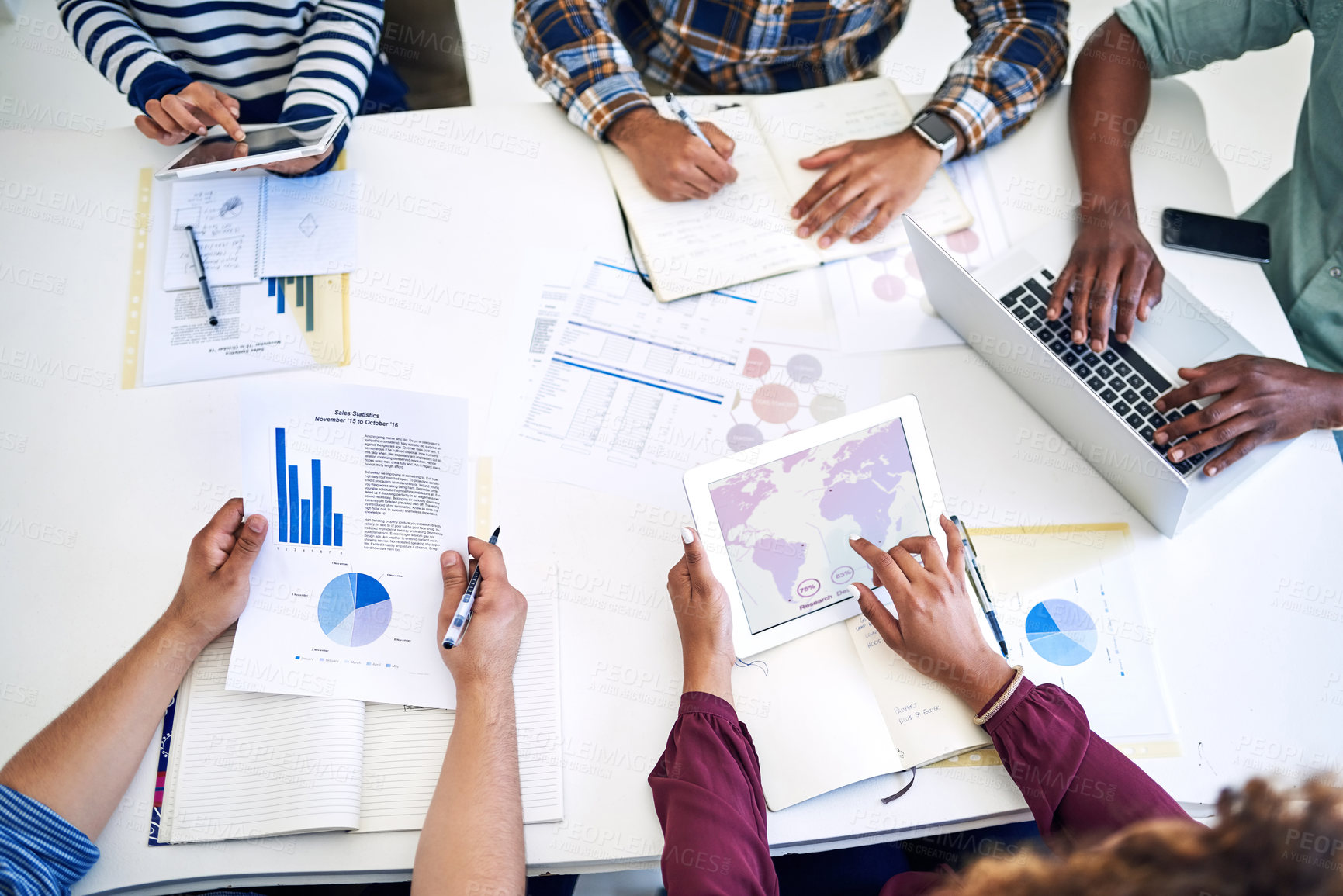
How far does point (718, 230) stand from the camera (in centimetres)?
117

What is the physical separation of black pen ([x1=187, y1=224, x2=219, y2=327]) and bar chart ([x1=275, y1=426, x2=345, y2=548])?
25 centimetres

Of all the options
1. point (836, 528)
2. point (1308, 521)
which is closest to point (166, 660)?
point (836, 528)

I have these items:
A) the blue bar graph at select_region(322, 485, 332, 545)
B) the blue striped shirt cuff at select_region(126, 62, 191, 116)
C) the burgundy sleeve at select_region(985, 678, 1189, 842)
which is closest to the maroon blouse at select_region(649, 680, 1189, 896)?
the burgundy sleeve at select_region(985, 678, 1189, 842)

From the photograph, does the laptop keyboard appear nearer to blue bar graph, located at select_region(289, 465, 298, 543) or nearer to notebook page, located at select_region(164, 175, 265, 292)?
blue bar graph, located at select_region(289, 465, 298, 543)

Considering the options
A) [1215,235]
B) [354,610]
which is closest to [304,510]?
[354,610]

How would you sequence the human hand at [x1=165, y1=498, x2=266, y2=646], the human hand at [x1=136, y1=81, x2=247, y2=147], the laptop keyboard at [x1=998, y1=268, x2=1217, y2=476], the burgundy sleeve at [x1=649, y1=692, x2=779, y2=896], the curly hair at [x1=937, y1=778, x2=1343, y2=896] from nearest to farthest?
the curly hair at [x1=937, y1=778, x2=1343, y2=896] → the burgundy sleeve at [x1=649, y1=692, x2=779, y2=896] → the human hand at [x1=165, y1=498, x2=266, y2=646] → the laptop keyboard at [x1=998, y1=268, x2=1217, y2=476] → the human hand at [x1=136, y1=81, x2=247, y2=147]

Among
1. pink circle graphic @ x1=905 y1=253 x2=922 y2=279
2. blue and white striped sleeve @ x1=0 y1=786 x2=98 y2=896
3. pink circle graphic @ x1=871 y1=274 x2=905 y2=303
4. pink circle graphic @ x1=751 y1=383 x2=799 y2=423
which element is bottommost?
blue and white striped sleeve @ x1=0 y1=786 x2=98 y2=896

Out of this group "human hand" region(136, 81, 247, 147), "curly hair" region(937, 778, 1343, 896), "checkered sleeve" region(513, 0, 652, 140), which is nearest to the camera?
"curly hair" region(937, 778, 1343, 896)

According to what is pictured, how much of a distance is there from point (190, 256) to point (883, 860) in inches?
47.0

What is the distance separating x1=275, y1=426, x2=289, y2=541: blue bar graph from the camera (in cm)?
95

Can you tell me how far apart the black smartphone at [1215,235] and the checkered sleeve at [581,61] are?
771 mm

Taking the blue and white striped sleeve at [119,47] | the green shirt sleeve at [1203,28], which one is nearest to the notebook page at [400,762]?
the blue and white striped sleeve at [119,47]

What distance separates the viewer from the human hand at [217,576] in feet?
2.96

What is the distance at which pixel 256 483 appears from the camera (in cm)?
95
